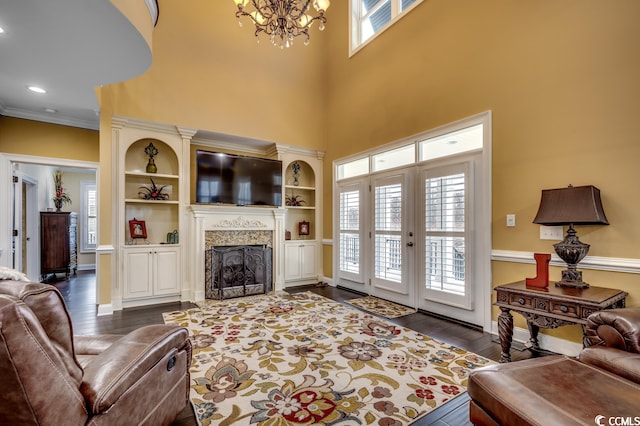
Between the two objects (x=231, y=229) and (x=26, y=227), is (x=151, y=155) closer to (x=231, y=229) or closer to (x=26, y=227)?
(x=231, y=229)

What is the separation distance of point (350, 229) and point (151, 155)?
358 centimetres

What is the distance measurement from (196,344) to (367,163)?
3814 millimetres

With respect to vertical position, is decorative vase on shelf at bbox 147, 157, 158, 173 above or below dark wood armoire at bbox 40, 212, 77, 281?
above

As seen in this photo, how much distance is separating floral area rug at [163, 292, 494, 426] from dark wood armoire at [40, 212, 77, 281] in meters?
4.84

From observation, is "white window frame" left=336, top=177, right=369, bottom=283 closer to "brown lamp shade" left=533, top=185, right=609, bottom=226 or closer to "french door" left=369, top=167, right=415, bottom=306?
"french door" left=369, top=167, right=415, bottom=306

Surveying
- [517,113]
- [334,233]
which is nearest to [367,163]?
[334,233]

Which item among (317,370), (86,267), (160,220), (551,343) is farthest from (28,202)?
(551,343)

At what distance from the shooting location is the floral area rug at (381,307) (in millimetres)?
4090

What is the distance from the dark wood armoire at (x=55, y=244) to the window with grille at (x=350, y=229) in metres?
6.33

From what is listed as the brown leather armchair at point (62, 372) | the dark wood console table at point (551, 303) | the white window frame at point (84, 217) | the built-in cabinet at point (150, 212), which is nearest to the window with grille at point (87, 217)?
the white window frame at point (84, 217)

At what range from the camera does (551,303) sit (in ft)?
7.73

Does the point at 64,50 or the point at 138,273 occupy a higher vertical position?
the point at 64,50

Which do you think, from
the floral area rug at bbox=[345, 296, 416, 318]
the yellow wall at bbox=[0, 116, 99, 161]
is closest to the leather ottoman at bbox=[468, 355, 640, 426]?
the floral area rug at bbox=[345, 296, 416, 318]

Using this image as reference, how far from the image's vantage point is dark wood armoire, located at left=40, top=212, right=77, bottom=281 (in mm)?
6574
